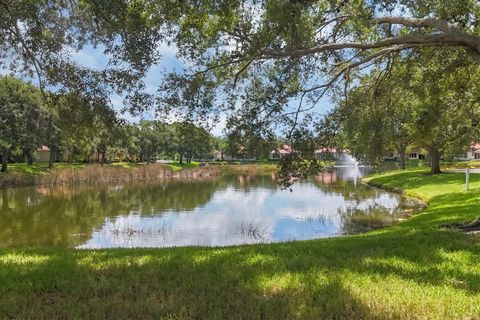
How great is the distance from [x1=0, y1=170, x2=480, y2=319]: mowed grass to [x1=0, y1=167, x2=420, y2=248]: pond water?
874 centimetres

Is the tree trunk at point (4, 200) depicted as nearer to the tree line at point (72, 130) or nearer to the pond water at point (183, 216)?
the pond water at point (183, 216)

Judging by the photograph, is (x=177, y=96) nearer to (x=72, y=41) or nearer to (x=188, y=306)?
(x=72, y=41)

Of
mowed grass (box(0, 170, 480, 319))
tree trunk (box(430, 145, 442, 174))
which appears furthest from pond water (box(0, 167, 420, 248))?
tree trunk (box(430, 145, 442, 174))

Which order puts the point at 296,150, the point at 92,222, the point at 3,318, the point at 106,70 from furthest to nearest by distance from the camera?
the point at 92,222 → the point at 296,150 → the point at 106,70 → the point at 3,318

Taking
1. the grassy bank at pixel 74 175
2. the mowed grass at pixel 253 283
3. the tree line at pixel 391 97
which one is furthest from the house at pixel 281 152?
the grassy bank at pixel 74 175

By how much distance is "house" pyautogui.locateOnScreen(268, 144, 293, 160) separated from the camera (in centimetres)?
1151

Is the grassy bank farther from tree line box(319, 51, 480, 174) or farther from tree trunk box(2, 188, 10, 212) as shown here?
tree line box(319, 51, 480, 174)

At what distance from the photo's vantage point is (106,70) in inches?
411

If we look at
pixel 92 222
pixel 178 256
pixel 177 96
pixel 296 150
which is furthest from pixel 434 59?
pixel 92 222

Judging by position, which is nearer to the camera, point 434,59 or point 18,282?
point 18,282

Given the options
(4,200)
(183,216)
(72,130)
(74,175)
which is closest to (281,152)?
(72,130)

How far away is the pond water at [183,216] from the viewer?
719 inches

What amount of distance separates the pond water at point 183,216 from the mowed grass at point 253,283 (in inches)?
344

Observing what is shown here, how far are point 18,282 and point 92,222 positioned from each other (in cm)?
1690
